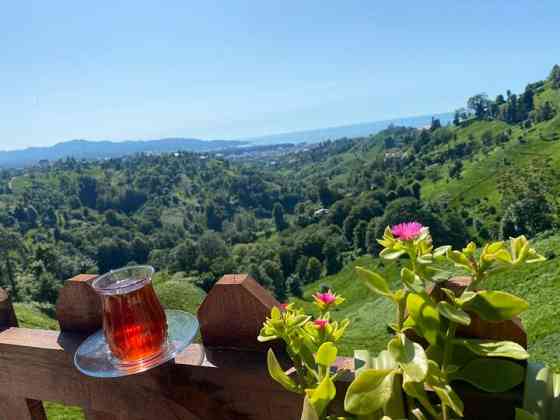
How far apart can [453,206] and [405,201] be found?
6.22m

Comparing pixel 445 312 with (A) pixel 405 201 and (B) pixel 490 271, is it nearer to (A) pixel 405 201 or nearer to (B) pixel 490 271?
(B) pixel 490 271

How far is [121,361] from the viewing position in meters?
1.04

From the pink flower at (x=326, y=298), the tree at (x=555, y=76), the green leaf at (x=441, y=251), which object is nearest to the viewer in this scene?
the green leaf at (x=441, y=251)

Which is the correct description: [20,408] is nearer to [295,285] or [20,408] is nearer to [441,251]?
[441,251]

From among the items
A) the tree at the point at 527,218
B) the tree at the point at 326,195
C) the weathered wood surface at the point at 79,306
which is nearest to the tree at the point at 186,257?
the tree at the point at 326,195

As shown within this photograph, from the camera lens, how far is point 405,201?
55.7 meters

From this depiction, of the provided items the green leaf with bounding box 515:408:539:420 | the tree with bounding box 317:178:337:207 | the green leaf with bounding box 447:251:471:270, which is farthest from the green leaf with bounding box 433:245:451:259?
the tree with bounding box 317:178:337:207

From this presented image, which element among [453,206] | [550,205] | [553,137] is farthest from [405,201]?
[553,137]

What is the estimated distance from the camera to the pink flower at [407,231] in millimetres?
712

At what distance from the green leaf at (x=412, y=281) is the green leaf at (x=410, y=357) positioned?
75 millimetres

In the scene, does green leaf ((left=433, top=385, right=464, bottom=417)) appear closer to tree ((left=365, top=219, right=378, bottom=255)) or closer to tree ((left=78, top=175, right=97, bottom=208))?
tree ((left=365, top=219, right=378, bottom=255))

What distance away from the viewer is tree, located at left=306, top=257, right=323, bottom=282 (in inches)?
2058

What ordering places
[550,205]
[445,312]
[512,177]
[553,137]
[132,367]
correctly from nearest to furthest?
[445,312]
[132,367]
[550,205]
[512,177]
[553,137]

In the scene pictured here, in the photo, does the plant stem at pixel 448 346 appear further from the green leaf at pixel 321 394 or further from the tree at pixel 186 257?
the tree at pixel 186 257
